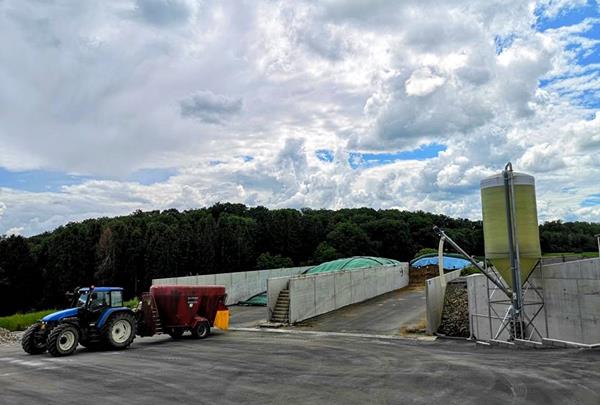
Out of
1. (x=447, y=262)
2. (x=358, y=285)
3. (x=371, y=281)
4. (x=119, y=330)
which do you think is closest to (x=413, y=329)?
(x=358, y=285)

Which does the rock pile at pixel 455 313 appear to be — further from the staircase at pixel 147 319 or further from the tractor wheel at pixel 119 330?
the tractor wheel at pixel 119 330

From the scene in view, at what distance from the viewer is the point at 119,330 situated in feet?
62.8

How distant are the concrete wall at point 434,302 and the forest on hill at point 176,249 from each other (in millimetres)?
51104

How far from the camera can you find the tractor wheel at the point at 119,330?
18641 millimetres

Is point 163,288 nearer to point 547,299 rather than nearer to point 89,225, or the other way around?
point 547,299

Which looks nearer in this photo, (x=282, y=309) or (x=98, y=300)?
(x=98, y=300)

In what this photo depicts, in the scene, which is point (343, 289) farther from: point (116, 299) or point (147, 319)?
point (116, 299)

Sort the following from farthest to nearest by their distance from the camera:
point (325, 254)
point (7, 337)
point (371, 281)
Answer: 1. point (325, 254)
2. point (371, 281)
3. point (7, 337)

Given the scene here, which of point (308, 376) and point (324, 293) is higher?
point (324, 293)

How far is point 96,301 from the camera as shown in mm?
18938

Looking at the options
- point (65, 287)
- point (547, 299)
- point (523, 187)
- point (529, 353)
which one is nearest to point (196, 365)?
point (529, 353)

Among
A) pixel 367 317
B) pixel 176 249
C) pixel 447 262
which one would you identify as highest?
pixel 176 249

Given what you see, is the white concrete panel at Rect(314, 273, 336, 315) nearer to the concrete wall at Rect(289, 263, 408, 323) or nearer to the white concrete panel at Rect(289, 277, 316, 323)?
the concrete wall at Rect(289, 263, 408, 323)

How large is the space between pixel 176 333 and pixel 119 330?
3568mm
